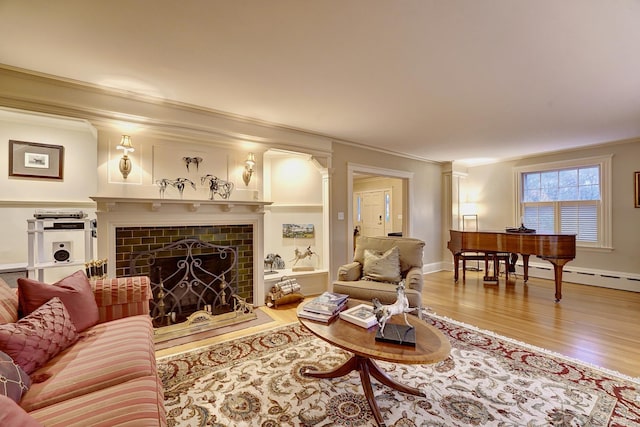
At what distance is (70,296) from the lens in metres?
1.71

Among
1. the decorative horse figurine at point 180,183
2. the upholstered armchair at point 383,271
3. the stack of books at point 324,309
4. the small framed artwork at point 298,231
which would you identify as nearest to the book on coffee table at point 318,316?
the stack of books at point 324,309

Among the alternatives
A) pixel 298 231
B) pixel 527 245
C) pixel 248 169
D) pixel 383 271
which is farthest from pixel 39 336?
pixel 527 245

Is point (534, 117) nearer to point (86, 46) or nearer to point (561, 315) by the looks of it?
point (561, 315)

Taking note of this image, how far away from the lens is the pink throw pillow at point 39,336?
1225mm

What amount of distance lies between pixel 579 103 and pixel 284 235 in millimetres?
3919

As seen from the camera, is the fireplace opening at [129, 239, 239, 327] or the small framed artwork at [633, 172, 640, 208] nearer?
the fireplace opening at [129, 239, 239, 327]

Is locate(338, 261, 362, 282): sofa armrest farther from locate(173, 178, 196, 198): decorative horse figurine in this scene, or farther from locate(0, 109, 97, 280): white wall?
locate(0, 109, 97, 280): white wall

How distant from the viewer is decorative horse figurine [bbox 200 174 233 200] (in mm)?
3229

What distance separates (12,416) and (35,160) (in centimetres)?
371

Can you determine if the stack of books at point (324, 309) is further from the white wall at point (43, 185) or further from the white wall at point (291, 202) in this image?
the white wall at point (43, 185)

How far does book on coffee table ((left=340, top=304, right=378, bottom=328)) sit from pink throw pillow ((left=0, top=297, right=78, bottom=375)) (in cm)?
158

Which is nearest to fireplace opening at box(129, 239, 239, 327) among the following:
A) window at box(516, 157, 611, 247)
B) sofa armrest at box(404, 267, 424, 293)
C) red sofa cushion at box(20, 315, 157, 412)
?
red sofa cushion at box(20, 315, 157, 412)

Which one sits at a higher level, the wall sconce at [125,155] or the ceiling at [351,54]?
the ceiling at [351,54]

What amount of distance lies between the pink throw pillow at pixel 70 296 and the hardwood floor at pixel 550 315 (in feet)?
2.66
